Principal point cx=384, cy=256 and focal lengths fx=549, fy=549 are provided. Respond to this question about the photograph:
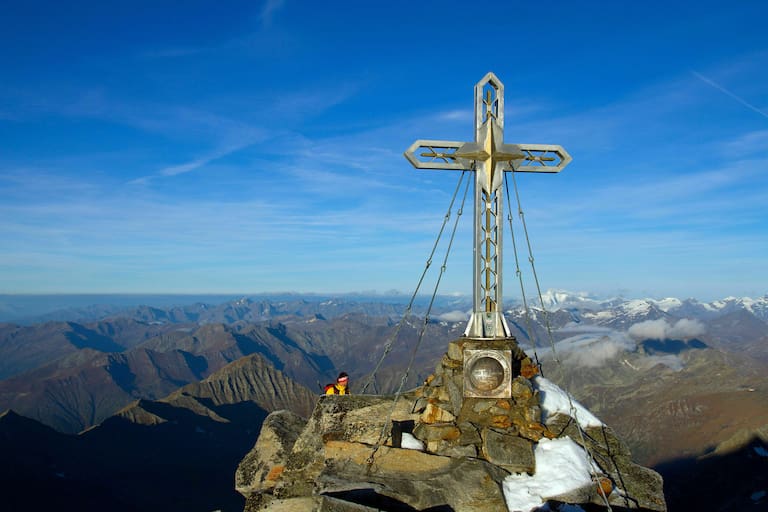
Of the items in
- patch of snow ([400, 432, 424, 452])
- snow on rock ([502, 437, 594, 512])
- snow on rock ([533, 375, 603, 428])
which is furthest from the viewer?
snow on rock ([533, 375, 603, 428])

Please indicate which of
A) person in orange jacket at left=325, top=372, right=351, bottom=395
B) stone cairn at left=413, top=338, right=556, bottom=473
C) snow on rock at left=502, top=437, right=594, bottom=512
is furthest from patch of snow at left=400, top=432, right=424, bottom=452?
person in orange jacket at left=325, top=372, right=351, bottom=395

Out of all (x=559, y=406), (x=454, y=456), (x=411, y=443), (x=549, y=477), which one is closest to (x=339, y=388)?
(x=411, y=443)

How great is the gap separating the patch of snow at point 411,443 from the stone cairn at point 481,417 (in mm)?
190

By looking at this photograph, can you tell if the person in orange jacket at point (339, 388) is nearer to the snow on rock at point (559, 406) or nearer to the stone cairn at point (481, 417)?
the stone cairn at point (481, 417)

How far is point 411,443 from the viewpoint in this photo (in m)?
16.7

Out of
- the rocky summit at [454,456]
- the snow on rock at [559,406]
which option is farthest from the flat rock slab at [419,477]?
the snow on rock at [559,406]

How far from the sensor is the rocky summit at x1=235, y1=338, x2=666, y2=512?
47.0 feet

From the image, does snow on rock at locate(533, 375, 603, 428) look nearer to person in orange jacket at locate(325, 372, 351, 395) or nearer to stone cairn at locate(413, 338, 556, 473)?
stone cairn at locate(413, 338, 556, 473)

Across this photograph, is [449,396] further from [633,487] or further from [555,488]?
[633,487]

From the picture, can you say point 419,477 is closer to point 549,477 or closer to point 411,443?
point 411,443

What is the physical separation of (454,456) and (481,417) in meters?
1.76

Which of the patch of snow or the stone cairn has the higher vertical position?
the stone cairn

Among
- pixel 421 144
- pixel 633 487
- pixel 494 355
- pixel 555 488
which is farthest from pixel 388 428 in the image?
pixel 421 144

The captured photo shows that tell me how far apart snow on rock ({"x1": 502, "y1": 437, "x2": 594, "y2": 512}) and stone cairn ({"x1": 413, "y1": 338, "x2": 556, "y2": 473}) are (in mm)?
326
